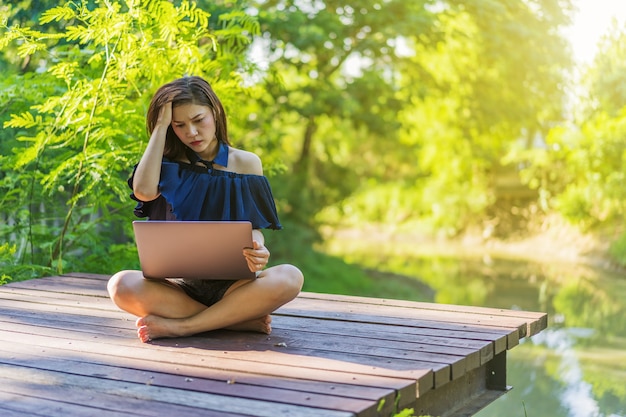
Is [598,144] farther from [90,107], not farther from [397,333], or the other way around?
[397,333]

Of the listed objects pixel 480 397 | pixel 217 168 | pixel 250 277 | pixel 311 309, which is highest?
pixel 217 168

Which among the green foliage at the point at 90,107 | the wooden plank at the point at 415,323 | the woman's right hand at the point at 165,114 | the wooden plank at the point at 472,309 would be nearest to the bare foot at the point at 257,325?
the wooden plank at the point at 415,323

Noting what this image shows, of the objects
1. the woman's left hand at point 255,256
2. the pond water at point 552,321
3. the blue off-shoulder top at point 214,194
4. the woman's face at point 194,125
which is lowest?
the pond water at point 552,321

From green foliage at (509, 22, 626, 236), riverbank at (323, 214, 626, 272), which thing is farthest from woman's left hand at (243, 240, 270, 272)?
green foliage at (509, 22, 626, 236)

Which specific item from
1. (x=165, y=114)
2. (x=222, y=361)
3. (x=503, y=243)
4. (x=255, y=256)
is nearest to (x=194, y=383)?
(x=222, y=361)

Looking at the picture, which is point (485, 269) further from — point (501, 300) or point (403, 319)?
point (403, 319)

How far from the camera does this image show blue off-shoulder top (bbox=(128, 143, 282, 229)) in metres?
3.32

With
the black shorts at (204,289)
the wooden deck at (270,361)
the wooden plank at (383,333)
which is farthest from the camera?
the black shorts at (204,289)

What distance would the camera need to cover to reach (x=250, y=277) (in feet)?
10.5

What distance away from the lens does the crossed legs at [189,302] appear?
3.21 meters

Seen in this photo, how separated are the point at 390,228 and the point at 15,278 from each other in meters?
17.2

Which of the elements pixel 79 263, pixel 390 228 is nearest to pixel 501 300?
pixel 79 263

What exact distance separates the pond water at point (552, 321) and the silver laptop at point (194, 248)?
235cm

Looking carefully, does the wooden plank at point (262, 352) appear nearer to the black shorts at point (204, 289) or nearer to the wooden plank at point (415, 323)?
the black shorts at point (204, 289)
